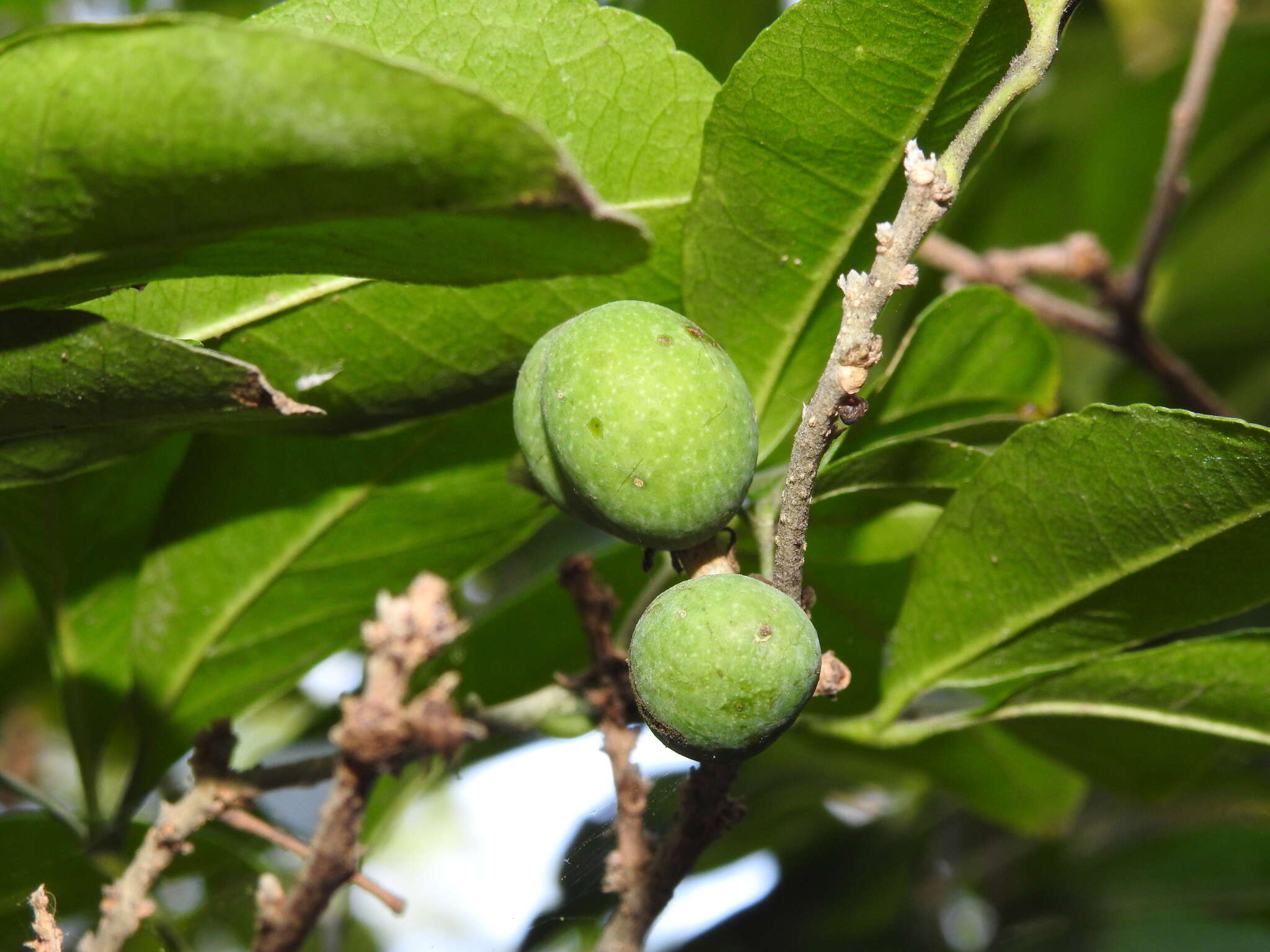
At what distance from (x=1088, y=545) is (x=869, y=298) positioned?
451 mm

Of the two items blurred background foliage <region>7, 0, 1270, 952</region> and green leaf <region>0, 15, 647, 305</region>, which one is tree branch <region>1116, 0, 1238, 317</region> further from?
green leaf <region>0, 15, 647, 305</region>

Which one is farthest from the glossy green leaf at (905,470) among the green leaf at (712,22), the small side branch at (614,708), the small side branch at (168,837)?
the green leaf at (712,22)

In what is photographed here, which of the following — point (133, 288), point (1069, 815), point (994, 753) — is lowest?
point (1069, 815)

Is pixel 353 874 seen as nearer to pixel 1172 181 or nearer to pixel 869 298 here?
pixel 869 298

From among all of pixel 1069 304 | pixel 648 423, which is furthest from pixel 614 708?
pixel 1069 304

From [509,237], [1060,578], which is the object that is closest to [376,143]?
[509,237]

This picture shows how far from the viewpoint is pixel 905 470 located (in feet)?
4.30

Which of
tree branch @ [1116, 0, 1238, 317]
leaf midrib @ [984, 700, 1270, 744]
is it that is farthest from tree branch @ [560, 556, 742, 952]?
tree branch @ [1116, 0, 1238, 317]

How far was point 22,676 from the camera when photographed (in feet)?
9.02

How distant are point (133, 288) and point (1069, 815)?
A: 6.54 feet

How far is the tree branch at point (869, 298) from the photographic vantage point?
3.21 feet

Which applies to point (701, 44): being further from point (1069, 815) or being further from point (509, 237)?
point (1069, 815)

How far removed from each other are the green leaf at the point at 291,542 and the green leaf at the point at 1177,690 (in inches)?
29.4

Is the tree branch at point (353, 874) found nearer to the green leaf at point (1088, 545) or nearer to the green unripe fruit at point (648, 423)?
the green unripe fruit at point (648, 423)
